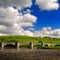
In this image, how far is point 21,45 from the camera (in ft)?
436

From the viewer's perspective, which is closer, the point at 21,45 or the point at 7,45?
the point at 21,45

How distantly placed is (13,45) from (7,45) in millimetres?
10689

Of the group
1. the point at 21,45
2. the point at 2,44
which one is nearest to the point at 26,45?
the point at 21,45

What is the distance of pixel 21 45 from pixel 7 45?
13.1 meters

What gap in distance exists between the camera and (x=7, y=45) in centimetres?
14288

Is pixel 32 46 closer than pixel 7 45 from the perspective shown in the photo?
Yes

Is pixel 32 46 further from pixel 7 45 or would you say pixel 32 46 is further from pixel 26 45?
pixel 7 45

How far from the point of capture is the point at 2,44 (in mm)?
129625

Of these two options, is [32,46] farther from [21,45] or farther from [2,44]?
[2,44]

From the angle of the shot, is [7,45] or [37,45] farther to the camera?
[7,45]

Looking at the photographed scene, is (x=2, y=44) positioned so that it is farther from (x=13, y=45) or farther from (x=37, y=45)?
(x=37, y=45)

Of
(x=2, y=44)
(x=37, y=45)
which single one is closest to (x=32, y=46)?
(x=37, y=45)

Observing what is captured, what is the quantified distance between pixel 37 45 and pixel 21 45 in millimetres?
8443

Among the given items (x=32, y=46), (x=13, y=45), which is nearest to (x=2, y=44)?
(x=13, y=45)
